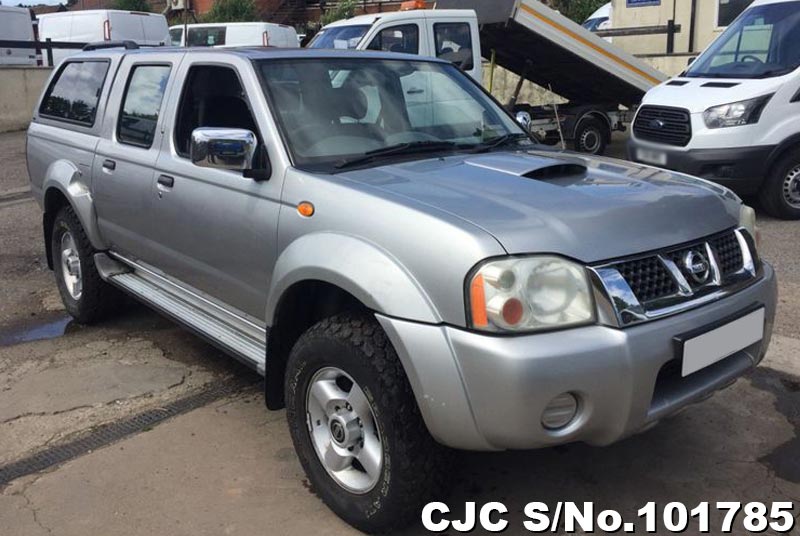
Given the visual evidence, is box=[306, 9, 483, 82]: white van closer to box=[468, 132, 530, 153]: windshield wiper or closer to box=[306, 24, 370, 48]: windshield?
box=[306, 24, 370, 48]: windshield

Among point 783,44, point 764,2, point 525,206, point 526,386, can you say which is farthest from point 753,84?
point 526,386

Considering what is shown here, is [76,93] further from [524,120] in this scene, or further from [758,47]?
[758,47]

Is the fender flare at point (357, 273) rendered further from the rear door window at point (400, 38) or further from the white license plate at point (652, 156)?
the rear door window at point (400, 38)

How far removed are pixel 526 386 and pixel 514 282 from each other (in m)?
0.34

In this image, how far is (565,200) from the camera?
3010 mm

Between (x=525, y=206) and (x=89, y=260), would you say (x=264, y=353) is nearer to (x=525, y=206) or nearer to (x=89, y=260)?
(x=525, y=206)

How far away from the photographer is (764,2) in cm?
880

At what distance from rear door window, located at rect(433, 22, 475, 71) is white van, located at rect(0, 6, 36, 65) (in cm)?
1230

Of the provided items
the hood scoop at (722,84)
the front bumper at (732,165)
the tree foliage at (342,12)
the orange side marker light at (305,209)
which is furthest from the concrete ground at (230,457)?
the tree foliage at (342,12)

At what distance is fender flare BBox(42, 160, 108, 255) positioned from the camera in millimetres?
5195

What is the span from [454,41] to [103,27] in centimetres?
1190

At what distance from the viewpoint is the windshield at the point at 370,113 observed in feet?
12.0

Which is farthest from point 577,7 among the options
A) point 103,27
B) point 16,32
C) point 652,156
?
point 652,156

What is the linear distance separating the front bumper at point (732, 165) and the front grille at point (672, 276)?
5018 mm
